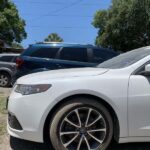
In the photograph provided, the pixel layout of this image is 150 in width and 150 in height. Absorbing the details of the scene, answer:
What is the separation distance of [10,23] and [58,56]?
41572 mm

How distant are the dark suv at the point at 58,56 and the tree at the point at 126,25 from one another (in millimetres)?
29242

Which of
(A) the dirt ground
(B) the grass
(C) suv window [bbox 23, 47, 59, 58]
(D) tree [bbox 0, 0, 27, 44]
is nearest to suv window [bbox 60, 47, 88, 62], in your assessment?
(C) suv window [bbox 23, 47, 59, 58]

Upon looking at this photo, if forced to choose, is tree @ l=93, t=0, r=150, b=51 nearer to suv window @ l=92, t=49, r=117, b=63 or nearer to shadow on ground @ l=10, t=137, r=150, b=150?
suv window @ l=92, t=49, r=117, b=63

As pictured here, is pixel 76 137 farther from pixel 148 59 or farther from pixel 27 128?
pixel 148 59

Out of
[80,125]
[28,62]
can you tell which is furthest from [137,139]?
[28,62]

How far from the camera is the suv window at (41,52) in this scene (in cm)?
1128

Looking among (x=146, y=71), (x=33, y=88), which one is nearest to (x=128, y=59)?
(x=146, y=71)

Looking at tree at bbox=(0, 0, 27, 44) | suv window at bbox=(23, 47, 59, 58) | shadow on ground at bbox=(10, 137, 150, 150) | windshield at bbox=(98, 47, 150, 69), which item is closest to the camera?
windshield at bbox=(98, 47, 150, 69)

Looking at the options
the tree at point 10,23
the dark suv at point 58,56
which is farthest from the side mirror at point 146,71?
the tree at point 10,23

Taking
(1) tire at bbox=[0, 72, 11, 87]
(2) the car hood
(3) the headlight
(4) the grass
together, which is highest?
(2) the car hood

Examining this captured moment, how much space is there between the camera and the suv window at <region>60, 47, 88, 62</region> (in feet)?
37.7

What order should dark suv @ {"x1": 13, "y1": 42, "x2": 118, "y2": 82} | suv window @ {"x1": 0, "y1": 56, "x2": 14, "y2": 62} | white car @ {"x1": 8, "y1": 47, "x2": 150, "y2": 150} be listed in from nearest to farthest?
white car @ {"x1": 8, "y1": 47, "x2": 150, "y2": 150}, dark suv @ {"x1": 13, "y1": 42, "x2": 118, "y2": 82}, suv window @ {"x1": 0, "y1": 56, "x2": 14, "y2": 62}

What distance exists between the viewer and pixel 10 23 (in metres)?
52.0

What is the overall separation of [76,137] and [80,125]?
0.16 metres
